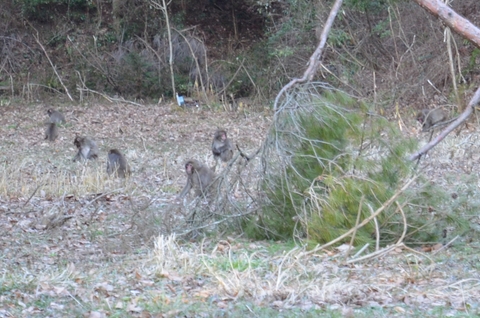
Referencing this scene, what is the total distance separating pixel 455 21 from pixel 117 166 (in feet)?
26.7

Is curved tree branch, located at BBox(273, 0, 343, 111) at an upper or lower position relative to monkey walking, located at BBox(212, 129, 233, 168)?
upper

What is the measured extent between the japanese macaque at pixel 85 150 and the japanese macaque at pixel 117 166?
2.03 meters

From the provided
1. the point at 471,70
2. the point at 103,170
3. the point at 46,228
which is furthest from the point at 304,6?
the point at 46,228

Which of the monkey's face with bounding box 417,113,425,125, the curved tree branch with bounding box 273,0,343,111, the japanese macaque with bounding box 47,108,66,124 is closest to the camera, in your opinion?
the curved tree branch with bounding box 273,0,343,111

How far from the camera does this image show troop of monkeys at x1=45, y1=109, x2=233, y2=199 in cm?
1238

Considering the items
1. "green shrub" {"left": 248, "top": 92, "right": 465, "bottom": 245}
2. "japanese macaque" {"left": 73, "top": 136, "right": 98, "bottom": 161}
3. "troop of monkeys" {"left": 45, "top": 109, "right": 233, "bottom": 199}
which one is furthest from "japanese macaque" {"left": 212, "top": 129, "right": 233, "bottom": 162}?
"green shrub" {"left": 248, "top": 92, "right": 465, "bottom": 245}

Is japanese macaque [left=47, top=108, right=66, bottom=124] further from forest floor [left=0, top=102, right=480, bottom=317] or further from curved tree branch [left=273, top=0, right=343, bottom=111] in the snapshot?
curved tree branch [left=273, top=0, right=343, bottom=111]

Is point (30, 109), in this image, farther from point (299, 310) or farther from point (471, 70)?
point (299, 310)

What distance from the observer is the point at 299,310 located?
250 inches

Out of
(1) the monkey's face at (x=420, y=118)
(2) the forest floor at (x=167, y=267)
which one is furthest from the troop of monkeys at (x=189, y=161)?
(1) the monkey's face at (x=420, y=118)

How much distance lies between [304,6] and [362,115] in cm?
1761

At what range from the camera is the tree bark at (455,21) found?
768 cm

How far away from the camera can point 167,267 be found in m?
7.65

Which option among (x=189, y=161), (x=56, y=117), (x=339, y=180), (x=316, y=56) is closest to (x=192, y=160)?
(x=189, y=161)
